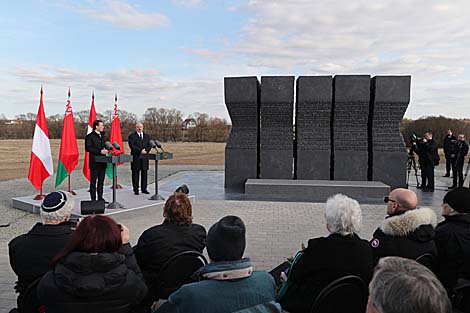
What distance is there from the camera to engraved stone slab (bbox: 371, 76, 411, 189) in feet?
35.6

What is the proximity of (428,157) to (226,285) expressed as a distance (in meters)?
10.4

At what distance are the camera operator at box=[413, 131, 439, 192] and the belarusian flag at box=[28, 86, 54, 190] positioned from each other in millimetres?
9210

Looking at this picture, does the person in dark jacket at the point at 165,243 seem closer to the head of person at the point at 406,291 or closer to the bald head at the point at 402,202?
the bald head at the point at 402,202

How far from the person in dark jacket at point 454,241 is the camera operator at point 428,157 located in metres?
8.38

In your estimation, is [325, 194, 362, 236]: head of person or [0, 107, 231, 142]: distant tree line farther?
[0, 107, 231, 142]: distant tree line

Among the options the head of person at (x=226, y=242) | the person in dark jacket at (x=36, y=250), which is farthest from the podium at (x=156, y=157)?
the head of person at (x=226, y=242)

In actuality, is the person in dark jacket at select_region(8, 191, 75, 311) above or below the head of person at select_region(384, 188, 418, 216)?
below

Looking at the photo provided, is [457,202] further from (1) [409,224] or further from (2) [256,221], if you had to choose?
(2) [256,221]

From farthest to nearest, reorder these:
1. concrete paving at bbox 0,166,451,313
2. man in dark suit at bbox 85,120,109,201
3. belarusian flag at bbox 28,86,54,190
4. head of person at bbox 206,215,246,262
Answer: belarusian flag at bbox 28,86,54,190 < man in dark suit at bbox 85,120,109,201 < concrete paving at bbox 0,166,451,313 < head of person at bbox 206,215,246,262

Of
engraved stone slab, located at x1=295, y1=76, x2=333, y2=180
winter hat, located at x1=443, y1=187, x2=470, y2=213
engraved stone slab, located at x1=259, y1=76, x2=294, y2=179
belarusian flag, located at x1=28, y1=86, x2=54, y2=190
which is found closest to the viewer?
winter hat, located at x1=443, y1=187, x2=470, y2=213

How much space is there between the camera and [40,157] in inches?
341

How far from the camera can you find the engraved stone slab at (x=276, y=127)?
1128cm

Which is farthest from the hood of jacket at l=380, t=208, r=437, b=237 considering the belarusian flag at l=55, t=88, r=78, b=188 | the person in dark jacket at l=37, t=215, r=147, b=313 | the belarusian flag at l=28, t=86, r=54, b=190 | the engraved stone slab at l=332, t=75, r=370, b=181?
the engraved stone slab at l=332, t=75, r=370, b=181

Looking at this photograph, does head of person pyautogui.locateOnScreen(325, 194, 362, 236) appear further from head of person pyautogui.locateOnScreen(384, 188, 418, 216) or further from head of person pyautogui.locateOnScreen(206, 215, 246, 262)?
head of person pyautogui.locateOnScreen(206, 215, 246, 262)
